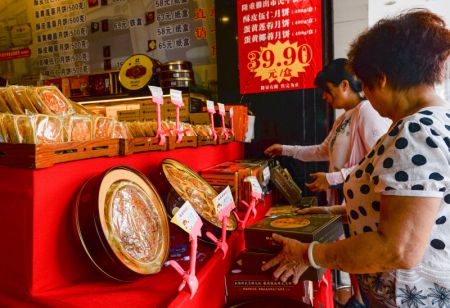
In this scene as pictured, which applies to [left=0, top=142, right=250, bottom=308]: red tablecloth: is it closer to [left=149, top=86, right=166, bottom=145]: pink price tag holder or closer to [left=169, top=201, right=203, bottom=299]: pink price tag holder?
[left=169, top=201, right=203, bottom=299]: pink price tag holder

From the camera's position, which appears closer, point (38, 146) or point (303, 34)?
point (38, 146)

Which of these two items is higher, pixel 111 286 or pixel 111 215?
pixel 111 215

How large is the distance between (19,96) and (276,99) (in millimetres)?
2533

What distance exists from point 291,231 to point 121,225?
0.57 m

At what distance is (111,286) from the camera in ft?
3.31

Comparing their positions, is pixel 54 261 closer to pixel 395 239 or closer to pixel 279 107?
pixel 395 239

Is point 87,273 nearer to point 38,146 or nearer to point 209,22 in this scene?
point 38,146

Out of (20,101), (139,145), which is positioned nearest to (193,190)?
(139,145)

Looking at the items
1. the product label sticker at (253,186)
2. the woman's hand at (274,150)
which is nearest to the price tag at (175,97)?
the product label sticker at (253,186)

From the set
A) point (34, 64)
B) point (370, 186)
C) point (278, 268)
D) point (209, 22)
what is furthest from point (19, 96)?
point (34, 64)

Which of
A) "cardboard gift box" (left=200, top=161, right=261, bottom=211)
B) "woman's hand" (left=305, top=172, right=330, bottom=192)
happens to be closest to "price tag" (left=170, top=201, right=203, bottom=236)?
"cardboard gift box" (left=200, top=161, right=261, bottom=211)

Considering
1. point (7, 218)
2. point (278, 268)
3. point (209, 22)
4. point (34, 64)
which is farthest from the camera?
point (34, 64)

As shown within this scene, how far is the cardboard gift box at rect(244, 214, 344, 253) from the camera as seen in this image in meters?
1.18

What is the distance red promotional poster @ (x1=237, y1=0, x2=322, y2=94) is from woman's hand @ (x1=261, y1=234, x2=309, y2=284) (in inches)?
96.1
